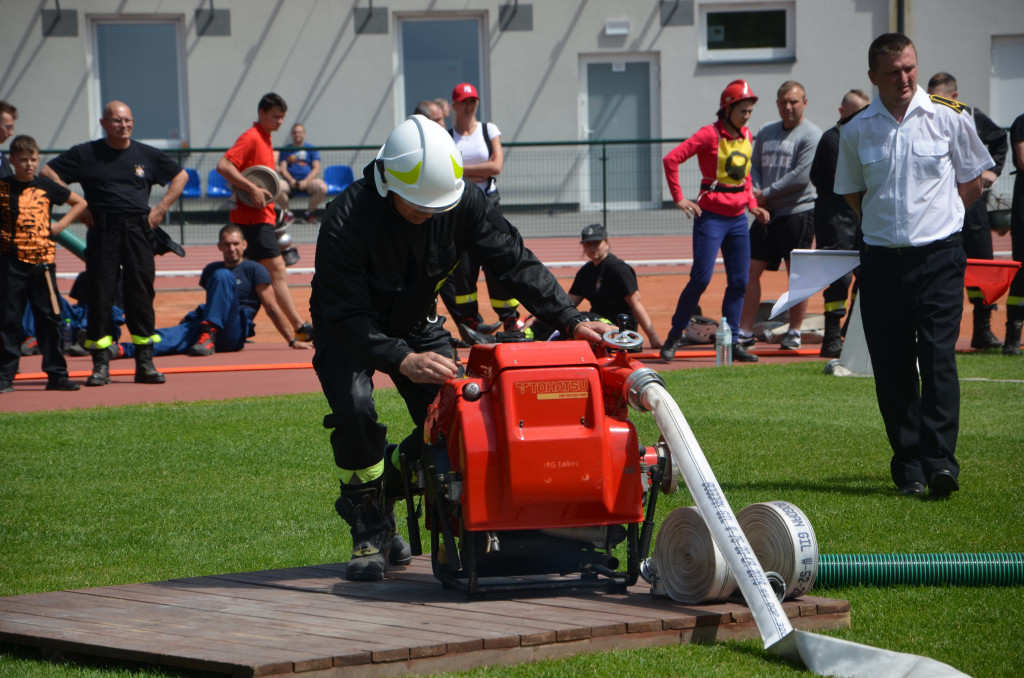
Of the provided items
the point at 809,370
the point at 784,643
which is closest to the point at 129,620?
the point at 784,643

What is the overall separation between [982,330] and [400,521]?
698 centimetres

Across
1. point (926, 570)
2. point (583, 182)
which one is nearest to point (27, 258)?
point (926, 570)

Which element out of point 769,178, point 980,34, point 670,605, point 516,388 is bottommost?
point 670,605

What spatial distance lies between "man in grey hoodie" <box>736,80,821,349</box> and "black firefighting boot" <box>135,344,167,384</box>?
522cm

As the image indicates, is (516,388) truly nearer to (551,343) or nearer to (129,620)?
(551,343)

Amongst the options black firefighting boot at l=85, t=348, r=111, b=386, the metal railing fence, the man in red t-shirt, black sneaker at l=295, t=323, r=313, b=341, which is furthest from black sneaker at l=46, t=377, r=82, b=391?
the metal railing fence

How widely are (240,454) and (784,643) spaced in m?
4.28

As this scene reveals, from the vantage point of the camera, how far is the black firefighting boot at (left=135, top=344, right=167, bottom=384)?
10336 millimetres

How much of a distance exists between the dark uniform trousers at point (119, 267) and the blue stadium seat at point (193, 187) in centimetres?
1027

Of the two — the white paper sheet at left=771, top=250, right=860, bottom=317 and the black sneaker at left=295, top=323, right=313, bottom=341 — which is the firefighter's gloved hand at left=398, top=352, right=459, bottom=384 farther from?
the black sneaker at left=295, top=323, right=313, bottom=341

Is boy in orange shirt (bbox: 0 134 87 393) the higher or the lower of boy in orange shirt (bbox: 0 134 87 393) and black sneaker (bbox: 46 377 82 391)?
the higher

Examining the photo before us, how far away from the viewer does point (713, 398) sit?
29.0ft

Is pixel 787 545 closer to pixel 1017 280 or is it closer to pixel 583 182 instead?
pixel 1017 280

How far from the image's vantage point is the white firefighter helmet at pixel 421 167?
445 cm
